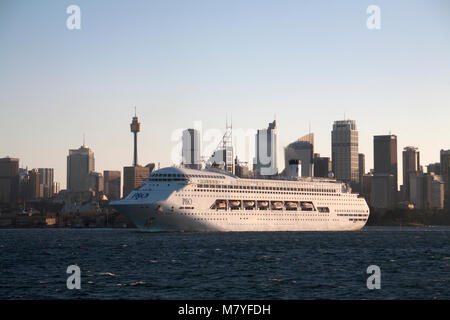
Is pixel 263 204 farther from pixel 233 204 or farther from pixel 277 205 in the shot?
pixel 233 204

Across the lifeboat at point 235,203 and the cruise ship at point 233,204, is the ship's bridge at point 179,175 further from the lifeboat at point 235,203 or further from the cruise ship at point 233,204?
the lifeboat at point 235,203

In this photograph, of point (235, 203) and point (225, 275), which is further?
point (235, 203)

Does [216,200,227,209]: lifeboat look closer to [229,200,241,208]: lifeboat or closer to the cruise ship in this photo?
the cruise ship

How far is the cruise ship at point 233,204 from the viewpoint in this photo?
115188 mm

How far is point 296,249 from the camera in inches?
3041

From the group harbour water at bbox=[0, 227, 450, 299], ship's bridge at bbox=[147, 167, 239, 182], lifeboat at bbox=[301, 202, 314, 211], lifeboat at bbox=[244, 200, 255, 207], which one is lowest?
harbour water at bbox=[0, 227, 450, 299]

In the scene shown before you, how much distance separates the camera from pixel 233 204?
127m

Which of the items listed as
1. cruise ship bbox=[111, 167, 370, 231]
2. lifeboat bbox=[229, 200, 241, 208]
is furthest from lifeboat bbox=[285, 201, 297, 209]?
lifeboat bbox=[229, 200, 241, 208]

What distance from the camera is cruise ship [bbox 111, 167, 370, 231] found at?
115188mm

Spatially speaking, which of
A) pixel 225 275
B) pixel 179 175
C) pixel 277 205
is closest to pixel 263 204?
pixel 277 205

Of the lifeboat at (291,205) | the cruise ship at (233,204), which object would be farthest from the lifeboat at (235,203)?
the lifeboat at (291,205)

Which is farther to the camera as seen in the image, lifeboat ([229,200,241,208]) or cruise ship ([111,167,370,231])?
lifeboat ([229,200,241,208])

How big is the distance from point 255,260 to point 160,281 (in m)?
18.6
